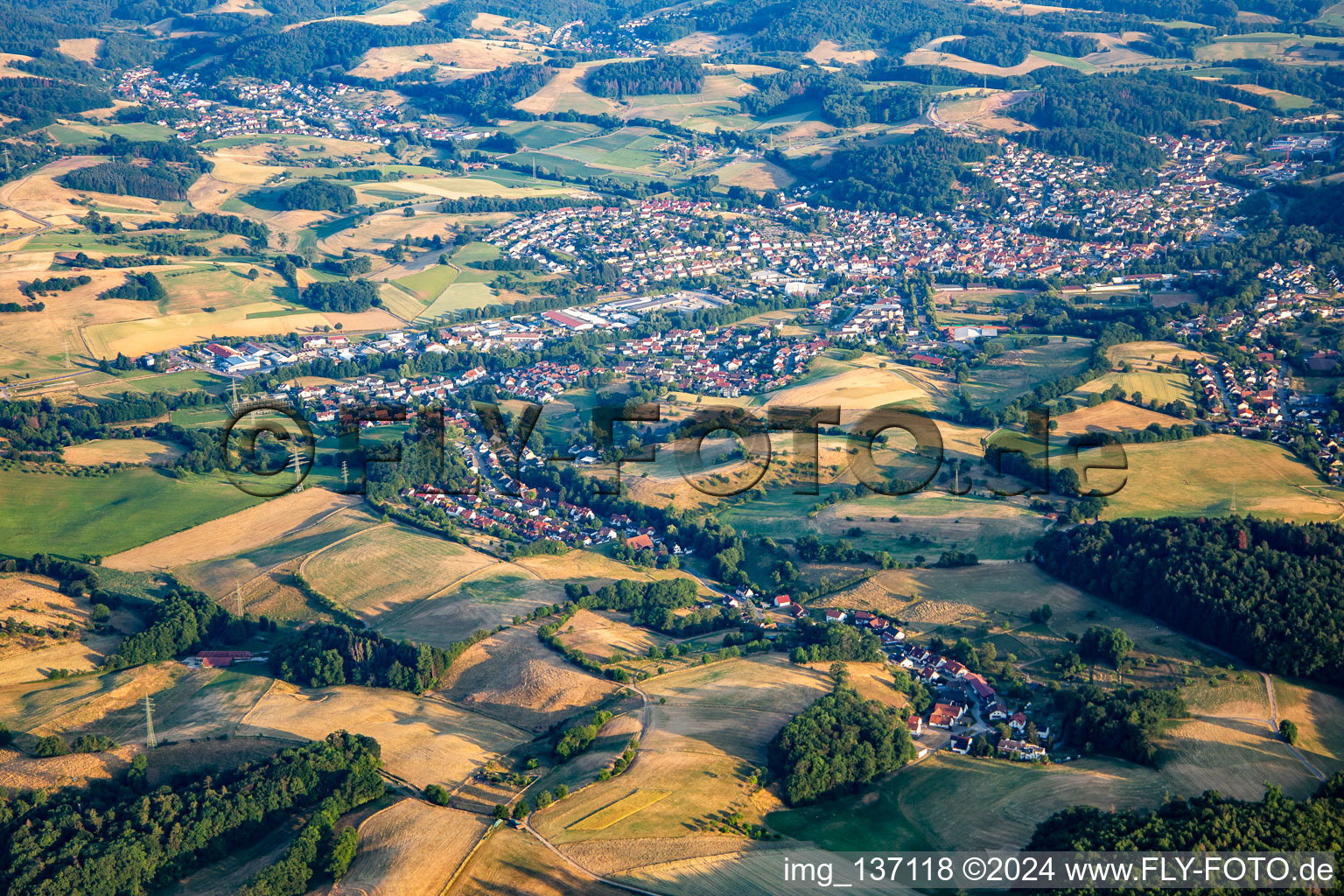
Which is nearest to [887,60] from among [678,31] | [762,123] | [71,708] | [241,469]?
[762,123]

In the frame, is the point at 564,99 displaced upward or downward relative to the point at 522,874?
upward

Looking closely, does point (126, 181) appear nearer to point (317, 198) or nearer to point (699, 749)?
point (317, 198)

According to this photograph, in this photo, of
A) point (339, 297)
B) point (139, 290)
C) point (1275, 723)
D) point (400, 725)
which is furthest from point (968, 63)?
point (400, 725)

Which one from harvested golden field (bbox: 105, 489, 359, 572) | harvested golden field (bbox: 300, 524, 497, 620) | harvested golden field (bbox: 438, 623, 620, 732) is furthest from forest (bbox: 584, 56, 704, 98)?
harvested golden field (bbox: 438, 623, 620, 732)

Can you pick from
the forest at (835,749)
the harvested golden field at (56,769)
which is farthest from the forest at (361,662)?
the forest at (835,749)

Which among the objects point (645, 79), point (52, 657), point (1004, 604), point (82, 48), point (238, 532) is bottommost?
point (52, 657)

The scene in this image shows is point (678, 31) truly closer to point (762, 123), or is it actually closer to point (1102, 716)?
point (762, 123)

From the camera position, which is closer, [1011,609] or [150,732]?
[150,732]
